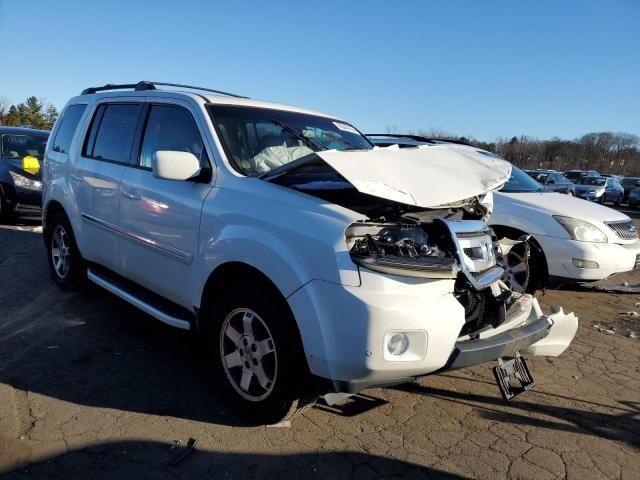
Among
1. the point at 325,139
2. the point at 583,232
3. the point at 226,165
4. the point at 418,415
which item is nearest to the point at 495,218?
the point at 583,232

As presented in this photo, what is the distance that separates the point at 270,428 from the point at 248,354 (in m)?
0.45

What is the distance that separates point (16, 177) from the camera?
9.34m

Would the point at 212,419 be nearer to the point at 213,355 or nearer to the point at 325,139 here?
the point at 213,355

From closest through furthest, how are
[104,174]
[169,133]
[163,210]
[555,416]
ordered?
[555,416] < [163,210] < [169,133] < [104,174]

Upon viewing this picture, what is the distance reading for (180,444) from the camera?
282cm

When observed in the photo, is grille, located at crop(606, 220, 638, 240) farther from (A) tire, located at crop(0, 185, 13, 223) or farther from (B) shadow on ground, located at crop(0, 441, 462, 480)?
(A) tire, located at crop(0, 185, 13, 223)

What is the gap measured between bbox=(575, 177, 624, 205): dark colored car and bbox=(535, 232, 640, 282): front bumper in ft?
74.3

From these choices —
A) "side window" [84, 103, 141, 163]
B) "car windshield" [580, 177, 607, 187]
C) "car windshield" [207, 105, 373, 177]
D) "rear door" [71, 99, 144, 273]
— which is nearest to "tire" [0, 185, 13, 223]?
"rear door" [71, 99, 144, 273]

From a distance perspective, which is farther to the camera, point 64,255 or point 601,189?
point 601,189

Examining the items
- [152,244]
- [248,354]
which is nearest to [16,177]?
[152,244]

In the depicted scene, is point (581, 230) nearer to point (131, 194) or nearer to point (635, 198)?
point (131, 194)

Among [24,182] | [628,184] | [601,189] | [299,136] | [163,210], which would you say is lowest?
[601,189]

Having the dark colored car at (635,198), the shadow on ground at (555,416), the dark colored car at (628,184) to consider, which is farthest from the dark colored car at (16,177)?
the dark colored car at (628,184)

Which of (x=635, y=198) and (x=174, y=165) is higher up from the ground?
(x=174, y=165)
